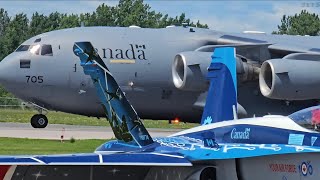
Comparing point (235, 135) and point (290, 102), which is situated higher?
point (235, 135)

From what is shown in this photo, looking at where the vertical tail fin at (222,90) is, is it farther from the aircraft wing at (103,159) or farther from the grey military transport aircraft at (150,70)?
the grey military transport aircraft at (150,70)

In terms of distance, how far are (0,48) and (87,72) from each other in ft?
269

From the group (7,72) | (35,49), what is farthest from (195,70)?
(7,72)

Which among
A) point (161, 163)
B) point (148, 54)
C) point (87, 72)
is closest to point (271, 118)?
point (161, 163)

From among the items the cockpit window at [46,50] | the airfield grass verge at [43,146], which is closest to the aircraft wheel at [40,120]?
the cockpit window at [46,50]

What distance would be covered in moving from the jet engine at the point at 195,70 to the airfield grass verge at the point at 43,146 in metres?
2.80

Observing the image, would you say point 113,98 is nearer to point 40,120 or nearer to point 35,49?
point 35,49

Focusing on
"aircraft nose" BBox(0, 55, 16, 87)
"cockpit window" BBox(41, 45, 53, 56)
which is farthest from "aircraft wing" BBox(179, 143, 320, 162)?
"aircraft nose" BBox(0, 55, 16, 87)

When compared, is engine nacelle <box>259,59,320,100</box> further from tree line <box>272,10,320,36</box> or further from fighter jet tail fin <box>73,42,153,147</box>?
tree line <box>272,10,320,36</box>

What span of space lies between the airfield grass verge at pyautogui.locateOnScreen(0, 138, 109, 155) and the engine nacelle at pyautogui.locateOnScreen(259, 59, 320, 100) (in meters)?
4.78

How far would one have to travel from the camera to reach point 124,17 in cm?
9250

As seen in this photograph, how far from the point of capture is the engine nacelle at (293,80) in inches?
866

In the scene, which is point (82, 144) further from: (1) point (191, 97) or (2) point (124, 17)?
(2) point (124, 17)

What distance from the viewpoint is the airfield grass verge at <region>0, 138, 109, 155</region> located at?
63.0 ft
